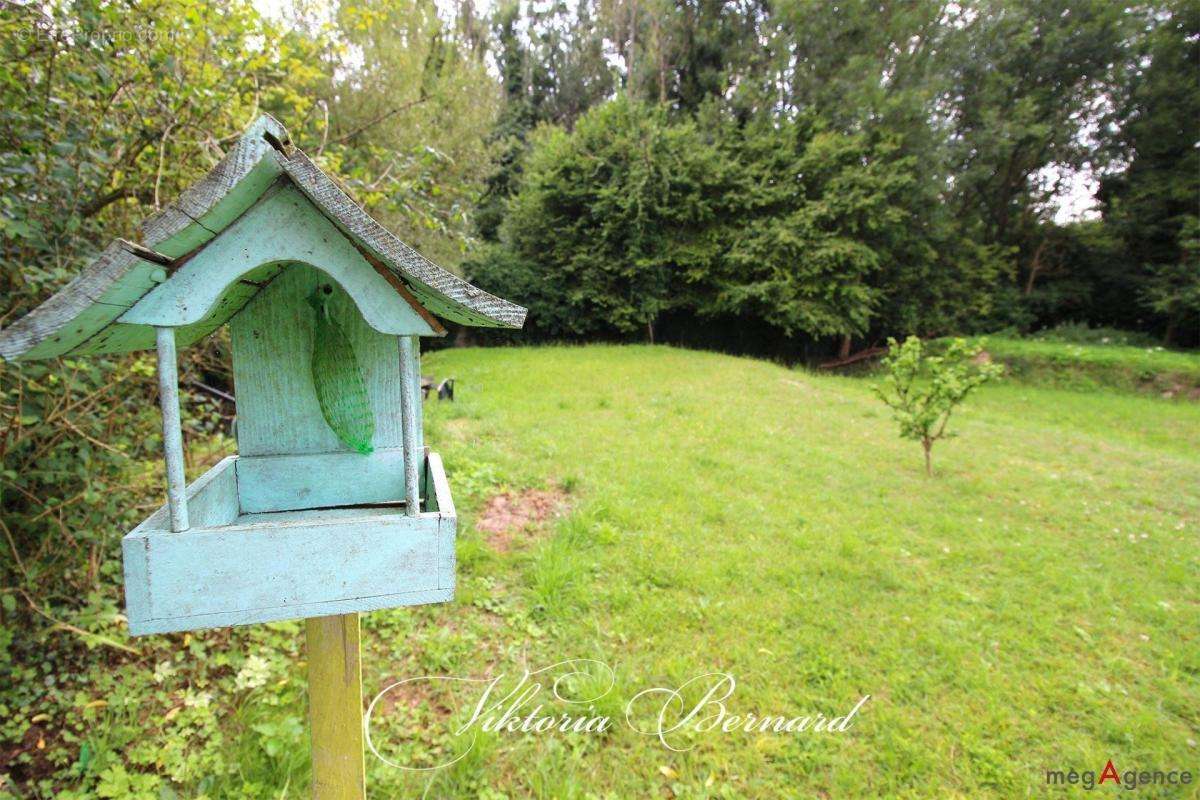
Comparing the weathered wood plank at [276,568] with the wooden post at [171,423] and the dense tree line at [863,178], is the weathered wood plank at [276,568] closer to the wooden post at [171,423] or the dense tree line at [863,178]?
the wooden post at [171,423]

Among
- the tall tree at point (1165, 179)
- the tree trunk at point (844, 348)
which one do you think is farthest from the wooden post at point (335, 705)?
the tall tree at point (1165, 179)

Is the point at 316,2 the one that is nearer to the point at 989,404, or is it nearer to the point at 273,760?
the point at 273,760

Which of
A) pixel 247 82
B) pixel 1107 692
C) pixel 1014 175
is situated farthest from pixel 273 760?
pixel 1014 175

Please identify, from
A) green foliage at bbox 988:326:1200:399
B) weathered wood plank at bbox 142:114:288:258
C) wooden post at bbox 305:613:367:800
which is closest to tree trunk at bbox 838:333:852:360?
green foliage at bbox 988:326:1200:399

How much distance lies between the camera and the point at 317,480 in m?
1.38

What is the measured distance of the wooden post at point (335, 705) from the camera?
131 cm

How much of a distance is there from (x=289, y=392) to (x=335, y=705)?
2.46ft

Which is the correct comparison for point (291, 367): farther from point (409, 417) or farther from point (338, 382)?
point (409, 417)

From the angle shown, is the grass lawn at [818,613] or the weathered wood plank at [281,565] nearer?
the weathered wood plank at [281,565]

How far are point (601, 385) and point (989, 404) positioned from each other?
7216 millimetres

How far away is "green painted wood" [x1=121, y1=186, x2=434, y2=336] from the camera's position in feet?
3.14

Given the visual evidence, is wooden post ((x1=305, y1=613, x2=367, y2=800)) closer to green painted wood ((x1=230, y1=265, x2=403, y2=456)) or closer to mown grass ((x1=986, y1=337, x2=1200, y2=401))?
green painted wood ((x1=230, y1=265, x2=403, y2=456))

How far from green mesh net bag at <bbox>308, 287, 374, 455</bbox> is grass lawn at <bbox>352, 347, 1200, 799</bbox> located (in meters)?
1.47
